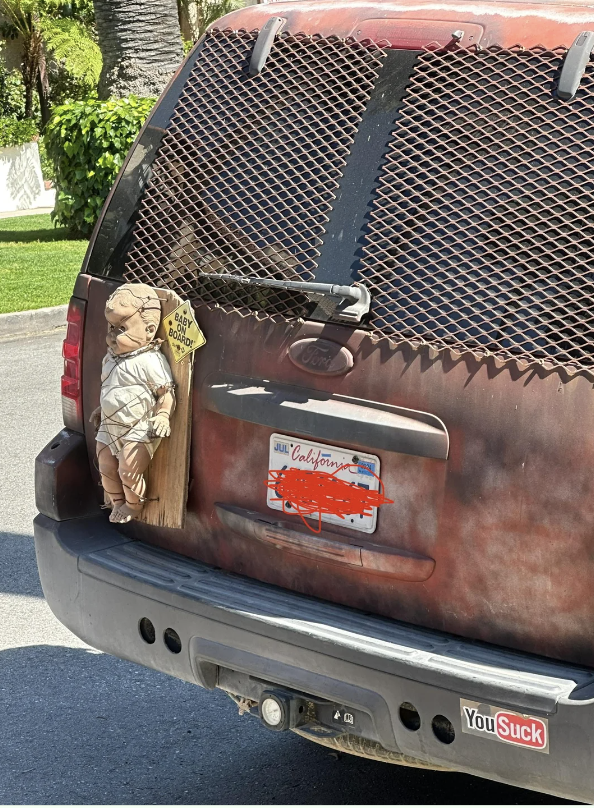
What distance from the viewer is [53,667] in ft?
14.6

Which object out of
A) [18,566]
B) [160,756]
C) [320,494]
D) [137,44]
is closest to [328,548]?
[320,494]

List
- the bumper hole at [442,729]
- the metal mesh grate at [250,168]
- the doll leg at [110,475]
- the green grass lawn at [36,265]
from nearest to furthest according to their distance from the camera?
the bumper hole at [442,729], the metal mesh grate at [250,168], the doll leg at [110,475], the green grass lawn at [36,265]

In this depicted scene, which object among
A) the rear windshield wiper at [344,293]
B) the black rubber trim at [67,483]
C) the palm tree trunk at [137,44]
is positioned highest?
the palm tree trunk at [137,44]

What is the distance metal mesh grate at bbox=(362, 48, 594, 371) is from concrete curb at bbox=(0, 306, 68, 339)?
26.4ft

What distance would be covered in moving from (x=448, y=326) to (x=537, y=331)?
22 cm

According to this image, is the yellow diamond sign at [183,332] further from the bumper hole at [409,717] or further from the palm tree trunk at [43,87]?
the palm tree trunk at [43,87]

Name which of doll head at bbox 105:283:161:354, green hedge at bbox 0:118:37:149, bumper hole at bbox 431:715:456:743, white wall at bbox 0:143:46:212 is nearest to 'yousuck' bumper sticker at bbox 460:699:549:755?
bumper hole at bbox 431:715:456:743

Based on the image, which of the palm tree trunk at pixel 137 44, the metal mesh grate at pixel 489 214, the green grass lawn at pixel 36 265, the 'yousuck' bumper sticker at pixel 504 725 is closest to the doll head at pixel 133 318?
the metal mesh grate at pixel 489 214

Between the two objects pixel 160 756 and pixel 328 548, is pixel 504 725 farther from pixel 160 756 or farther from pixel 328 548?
pixel 160 756

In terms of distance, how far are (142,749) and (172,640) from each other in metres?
0.93

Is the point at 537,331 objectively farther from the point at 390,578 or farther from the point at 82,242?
the point at 82,242

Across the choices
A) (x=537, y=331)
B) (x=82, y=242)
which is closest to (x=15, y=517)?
(x=537, y=331)

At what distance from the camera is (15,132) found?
23.6 m

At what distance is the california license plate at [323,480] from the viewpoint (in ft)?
9.32
